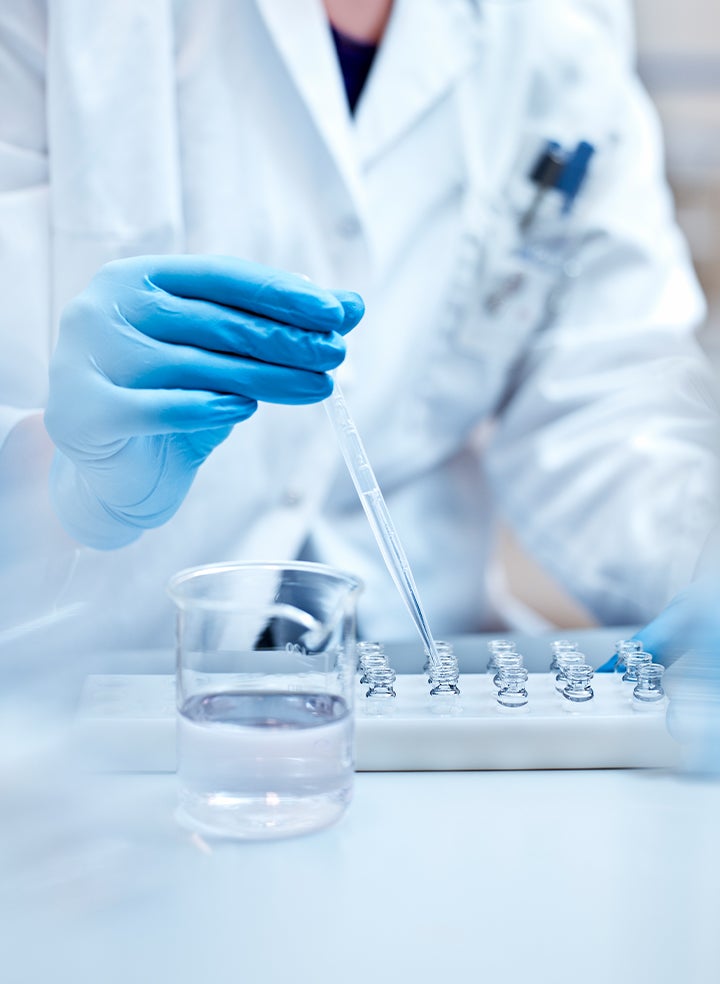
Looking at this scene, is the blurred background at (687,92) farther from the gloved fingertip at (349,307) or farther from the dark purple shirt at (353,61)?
the gloved fingertip at (349,307)

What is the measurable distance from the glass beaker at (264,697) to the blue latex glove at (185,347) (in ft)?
0.50

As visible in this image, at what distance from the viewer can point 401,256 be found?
46.1 inches

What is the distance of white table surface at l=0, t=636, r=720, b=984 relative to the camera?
0.44 m

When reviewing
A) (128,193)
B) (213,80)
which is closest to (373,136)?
(213,80)

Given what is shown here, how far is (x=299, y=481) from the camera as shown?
1.09m

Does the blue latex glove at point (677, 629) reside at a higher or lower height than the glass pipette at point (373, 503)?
lower

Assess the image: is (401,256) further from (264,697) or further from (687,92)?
(687,92)

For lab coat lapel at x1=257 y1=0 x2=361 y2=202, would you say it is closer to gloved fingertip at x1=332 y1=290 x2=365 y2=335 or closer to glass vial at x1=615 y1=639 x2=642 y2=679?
gloved fingertip at x1=332 y1=290 x2=365 y2=335

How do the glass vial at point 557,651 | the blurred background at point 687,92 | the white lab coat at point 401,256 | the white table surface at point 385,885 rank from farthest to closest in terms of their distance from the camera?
the blurred background at point 687,92 < the white lab coat at point 401,256 < the glass vial at point 557,651 < the white table surface at point 385,885

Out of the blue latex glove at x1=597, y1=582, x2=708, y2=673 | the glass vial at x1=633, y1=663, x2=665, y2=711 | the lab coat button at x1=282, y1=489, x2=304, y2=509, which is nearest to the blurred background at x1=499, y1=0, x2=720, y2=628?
the lab coat button at x1=282, y1=489, x2=304, y2=509

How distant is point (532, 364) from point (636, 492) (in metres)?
0.25

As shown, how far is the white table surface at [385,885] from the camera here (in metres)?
0.44

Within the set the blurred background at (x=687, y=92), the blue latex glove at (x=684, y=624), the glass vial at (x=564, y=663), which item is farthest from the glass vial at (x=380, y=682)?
the blurred background at (x=687, y=92)

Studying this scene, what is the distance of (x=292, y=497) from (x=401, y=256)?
340 mm
